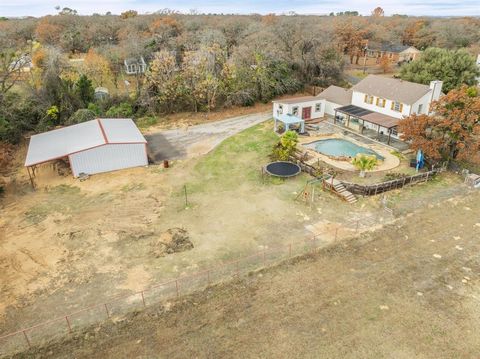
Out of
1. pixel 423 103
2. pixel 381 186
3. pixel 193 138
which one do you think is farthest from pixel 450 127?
pixel 193 138

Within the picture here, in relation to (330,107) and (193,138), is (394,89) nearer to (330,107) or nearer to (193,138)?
(330,107)

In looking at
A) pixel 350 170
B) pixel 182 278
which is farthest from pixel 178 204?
pixel 350 170

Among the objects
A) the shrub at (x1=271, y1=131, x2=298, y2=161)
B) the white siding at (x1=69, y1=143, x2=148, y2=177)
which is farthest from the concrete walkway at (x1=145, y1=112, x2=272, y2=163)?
the shrub at (x1=271, y1=131, x2=298, y2=161)

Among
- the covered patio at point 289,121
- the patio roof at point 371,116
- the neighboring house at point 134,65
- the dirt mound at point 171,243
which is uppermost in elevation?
the neighboring house at point 134,65

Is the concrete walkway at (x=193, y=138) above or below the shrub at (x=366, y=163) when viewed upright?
below

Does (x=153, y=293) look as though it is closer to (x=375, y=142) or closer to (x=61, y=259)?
(x=61, y=259)

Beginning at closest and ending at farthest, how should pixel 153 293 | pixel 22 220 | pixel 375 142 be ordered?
pixel 153 293, pixel 22 220, pixel 375 142

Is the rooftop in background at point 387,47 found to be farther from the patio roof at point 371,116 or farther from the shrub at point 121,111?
the shrub at point 121,111

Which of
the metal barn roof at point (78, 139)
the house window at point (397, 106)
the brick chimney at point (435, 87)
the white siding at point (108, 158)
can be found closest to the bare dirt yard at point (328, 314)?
the white siding at point (108, 158)
